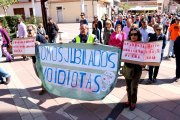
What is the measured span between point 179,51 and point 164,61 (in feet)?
7.28

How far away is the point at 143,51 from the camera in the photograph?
2854mm

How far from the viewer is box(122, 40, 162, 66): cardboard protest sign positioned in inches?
110

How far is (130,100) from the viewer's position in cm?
330

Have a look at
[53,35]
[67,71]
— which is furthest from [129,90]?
[53,35]

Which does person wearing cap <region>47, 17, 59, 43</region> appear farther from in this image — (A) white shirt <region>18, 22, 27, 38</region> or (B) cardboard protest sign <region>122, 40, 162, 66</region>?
(B) cardboard protest sign <region>122, 40, 162, 66</region>

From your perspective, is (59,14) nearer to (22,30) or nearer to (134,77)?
(22,30)

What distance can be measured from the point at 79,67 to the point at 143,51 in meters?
1.39

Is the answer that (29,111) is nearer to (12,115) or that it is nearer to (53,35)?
(12,115)

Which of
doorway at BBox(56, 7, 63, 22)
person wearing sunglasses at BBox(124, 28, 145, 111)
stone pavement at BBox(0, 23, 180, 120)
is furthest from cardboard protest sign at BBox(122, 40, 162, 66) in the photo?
doorway at BBox(56, 7, 63, 22)

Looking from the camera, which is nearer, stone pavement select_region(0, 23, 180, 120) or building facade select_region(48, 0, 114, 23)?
stone pavement select_region(0, 23, 180, 120)

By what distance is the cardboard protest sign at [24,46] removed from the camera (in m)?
3.69

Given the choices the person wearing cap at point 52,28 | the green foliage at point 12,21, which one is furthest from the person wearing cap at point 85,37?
the green foliage at point 12,21

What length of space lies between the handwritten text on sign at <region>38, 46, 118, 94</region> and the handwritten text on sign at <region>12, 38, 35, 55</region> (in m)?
0.28

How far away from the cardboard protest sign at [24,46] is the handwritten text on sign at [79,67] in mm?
278
